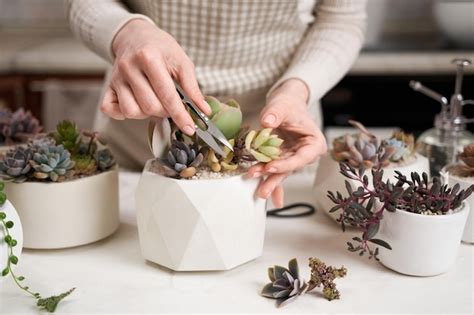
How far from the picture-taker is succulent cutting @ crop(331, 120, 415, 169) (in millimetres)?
841

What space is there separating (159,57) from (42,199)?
0.23 m

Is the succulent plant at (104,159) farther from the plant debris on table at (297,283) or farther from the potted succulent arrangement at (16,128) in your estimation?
the plant debris on table at (297,283)

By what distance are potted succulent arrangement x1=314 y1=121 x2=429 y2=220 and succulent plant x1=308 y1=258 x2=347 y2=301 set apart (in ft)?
0.55

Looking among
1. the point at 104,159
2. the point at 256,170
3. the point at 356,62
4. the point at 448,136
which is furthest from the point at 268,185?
the point at 356,62

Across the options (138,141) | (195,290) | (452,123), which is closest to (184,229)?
(195,290)

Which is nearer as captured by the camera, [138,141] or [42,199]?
[42,199]

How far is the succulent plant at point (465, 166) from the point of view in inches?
32.4

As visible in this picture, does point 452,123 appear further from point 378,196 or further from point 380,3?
point 380,3

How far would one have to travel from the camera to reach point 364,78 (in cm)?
210

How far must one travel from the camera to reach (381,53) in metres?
2.10

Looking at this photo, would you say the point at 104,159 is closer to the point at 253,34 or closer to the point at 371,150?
the point at 371,150

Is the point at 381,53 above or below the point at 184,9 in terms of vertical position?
below

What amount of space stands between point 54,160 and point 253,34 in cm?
55

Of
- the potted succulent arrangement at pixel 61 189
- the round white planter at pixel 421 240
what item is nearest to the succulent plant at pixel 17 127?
the potted succulent arrangement at pixel 61 189
